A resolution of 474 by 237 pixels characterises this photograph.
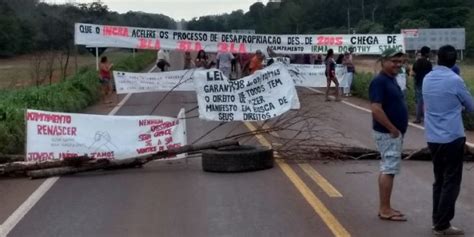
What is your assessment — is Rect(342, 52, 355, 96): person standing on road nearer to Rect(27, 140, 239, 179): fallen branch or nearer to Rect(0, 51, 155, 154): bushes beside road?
Rect(0, 51, 155, 154): bushes beside road

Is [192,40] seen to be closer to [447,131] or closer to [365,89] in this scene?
[365,89]

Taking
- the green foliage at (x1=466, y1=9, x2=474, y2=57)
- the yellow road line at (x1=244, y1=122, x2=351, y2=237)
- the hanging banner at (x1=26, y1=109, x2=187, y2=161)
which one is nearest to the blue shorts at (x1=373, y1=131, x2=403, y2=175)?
the yellow road line at (x1=244, y1=122, x2=351, y2=237)

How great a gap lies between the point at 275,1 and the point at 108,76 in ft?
484

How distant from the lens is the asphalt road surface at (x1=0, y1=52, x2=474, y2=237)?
7.68m

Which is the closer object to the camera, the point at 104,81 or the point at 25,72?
the point at 104,81

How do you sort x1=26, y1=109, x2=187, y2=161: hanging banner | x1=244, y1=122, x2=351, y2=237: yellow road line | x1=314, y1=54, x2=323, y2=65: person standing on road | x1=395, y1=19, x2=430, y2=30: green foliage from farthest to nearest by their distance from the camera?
x1=395, y1=19, x2=430, y2=30: green foliage
x1=314, y1=54, x2=323, y2=65: person standing on road
x1=26, y1=109, x2=187, y2=161: hanging banner
x1=244, y1=122, x2=351, y2=237: yellow road line

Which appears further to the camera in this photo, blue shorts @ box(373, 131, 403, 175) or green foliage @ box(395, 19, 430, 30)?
green foliage @ box(395, 19, 430, 30)

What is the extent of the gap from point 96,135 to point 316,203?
415 cm

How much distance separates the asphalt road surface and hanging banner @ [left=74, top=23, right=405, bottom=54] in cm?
1274

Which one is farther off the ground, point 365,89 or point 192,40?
point 192,40

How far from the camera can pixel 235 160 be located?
36.3ft

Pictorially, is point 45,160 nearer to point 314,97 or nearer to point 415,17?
point 314,97

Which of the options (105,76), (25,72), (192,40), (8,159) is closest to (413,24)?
(25,72)

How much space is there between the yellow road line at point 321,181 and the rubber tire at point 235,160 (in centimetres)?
59
